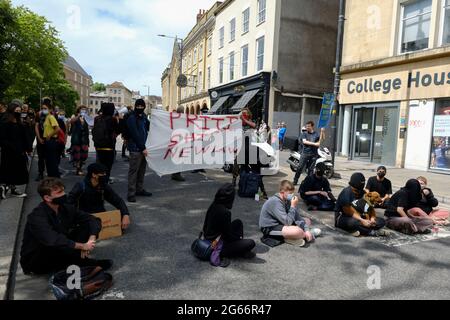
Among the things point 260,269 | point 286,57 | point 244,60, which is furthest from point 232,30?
point 260,269

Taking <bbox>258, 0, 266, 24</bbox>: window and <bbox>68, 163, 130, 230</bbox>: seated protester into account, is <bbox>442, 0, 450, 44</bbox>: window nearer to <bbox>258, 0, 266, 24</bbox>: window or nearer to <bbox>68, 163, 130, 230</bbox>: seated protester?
<bbox>258, 0, 266, 24</bbox>: window

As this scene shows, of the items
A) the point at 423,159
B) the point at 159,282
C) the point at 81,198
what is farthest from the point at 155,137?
the point at 423,159

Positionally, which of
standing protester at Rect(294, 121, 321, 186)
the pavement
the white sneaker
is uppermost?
standing protester at Rect(294, 121, 321, 186)

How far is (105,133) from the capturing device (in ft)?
22.4

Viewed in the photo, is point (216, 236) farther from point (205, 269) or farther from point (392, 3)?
point (392, 3)


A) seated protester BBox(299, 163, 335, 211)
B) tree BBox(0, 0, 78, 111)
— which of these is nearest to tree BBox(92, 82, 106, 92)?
tree BBox(0, 0, 78, 111)

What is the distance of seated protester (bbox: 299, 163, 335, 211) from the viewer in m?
6.86

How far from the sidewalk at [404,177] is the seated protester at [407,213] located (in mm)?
2672

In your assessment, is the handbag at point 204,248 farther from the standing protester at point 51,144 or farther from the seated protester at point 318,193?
the standing protester at point 51,144

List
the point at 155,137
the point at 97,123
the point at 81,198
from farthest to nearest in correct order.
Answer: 1. the point at 155,137
2. the point at 97,123
3. the point at 81,198

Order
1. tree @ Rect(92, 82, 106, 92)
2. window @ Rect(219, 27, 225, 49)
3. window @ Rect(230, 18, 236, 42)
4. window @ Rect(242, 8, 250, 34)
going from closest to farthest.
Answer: window @ Rect(242, 8, 250, 34) < window @ Rect(230, 18, 236, 42) < window @ Rect(219, 27, 225, 49) < tree @ Rect(92, 82, 106, 92)

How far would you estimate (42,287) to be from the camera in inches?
133

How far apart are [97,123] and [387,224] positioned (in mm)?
5624

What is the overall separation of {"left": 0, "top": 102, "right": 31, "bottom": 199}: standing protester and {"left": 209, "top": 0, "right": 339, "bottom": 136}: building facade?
15.7 m
